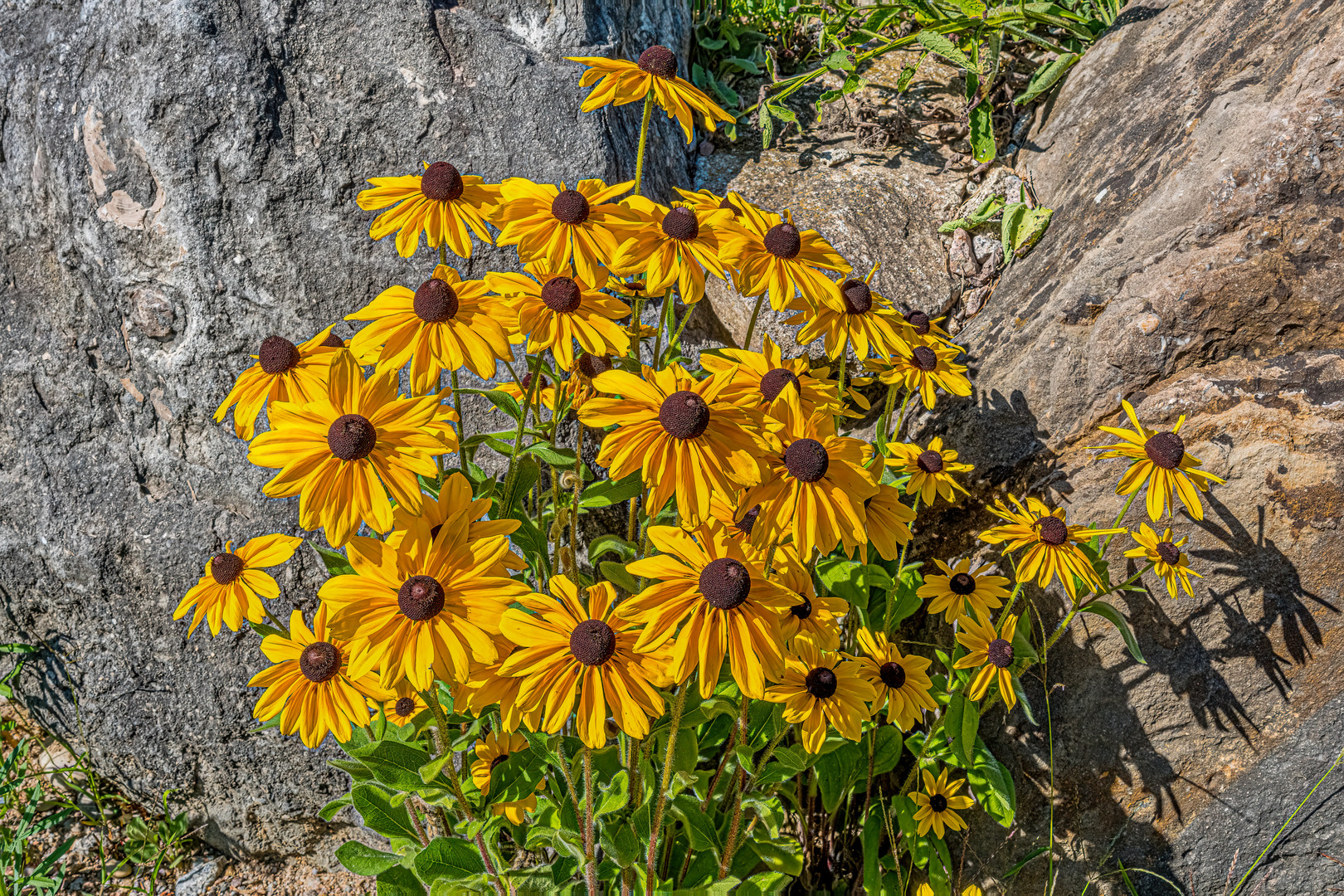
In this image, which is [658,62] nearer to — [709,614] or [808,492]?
[808,492]

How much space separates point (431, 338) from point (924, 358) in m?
1.30

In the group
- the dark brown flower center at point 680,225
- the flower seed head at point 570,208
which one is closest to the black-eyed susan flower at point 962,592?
the dark brown flower center at point 680,225

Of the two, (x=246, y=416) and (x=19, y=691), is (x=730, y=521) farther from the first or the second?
(x=19, y=691)

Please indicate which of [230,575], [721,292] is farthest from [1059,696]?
[230,575]

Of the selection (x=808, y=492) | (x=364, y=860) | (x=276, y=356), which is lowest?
(x=364, y=860)

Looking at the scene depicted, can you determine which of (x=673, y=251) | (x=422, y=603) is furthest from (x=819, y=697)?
(x=673, y=251)

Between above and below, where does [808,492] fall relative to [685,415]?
below

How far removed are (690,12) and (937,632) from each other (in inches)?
110

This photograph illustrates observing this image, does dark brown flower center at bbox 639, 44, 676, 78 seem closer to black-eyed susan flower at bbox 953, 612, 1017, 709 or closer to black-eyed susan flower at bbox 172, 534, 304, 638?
black-eyed susan flower at bbox 172, 534, 304, 638

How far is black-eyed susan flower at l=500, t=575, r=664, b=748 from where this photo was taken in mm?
1261

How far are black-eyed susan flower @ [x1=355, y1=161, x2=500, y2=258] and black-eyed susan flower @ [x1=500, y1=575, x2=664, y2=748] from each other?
2.49ft

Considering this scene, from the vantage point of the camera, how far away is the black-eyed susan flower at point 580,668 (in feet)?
4.14

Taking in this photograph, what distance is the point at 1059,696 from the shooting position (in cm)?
231

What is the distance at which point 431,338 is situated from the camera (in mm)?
1476
